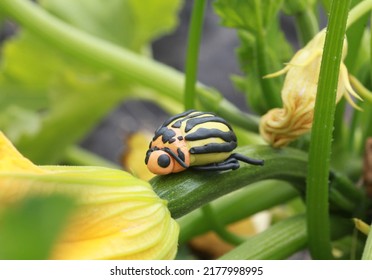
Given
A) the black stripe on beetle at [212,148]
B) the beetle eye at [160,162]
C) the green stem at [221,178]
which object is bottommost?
the green stem at [221,178]

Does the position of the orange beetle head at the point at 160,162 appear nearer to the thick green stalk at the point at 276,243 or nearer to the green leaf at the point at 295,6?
the thick green stalk at the point at 276,243

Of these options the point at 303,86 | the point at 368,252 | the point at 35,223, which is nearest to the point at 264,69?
the point at 303,86

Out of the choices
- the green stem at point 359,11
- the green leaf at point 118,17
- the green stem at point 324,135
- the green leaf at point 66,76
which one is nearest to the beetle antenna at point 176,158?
the green stem at point 324,135

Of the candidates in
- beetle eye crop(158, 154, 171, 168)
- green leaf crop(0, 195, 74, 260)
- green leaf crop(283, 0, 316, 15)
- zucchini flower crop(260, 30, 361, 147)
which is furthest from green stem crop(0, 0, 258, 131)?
green leaf crop(0, 195, 74, 260)

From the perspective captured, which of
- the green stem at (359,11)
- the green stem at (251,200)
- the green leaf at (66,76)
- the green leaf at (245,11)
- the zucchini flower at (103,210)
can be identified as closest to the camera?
the zucchini flower at (103,210)

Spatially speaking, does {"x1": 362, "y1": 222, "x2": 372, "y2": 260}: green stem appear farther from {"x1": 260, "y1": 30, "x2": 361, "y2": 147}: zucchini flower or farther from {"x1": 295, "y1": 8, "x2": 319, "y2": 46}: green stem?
{"x1": 295, "y1": 8, "x2": 319, "y2": 46}: green stem

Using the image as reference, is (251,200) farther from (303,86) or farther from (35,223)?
(35,223)
